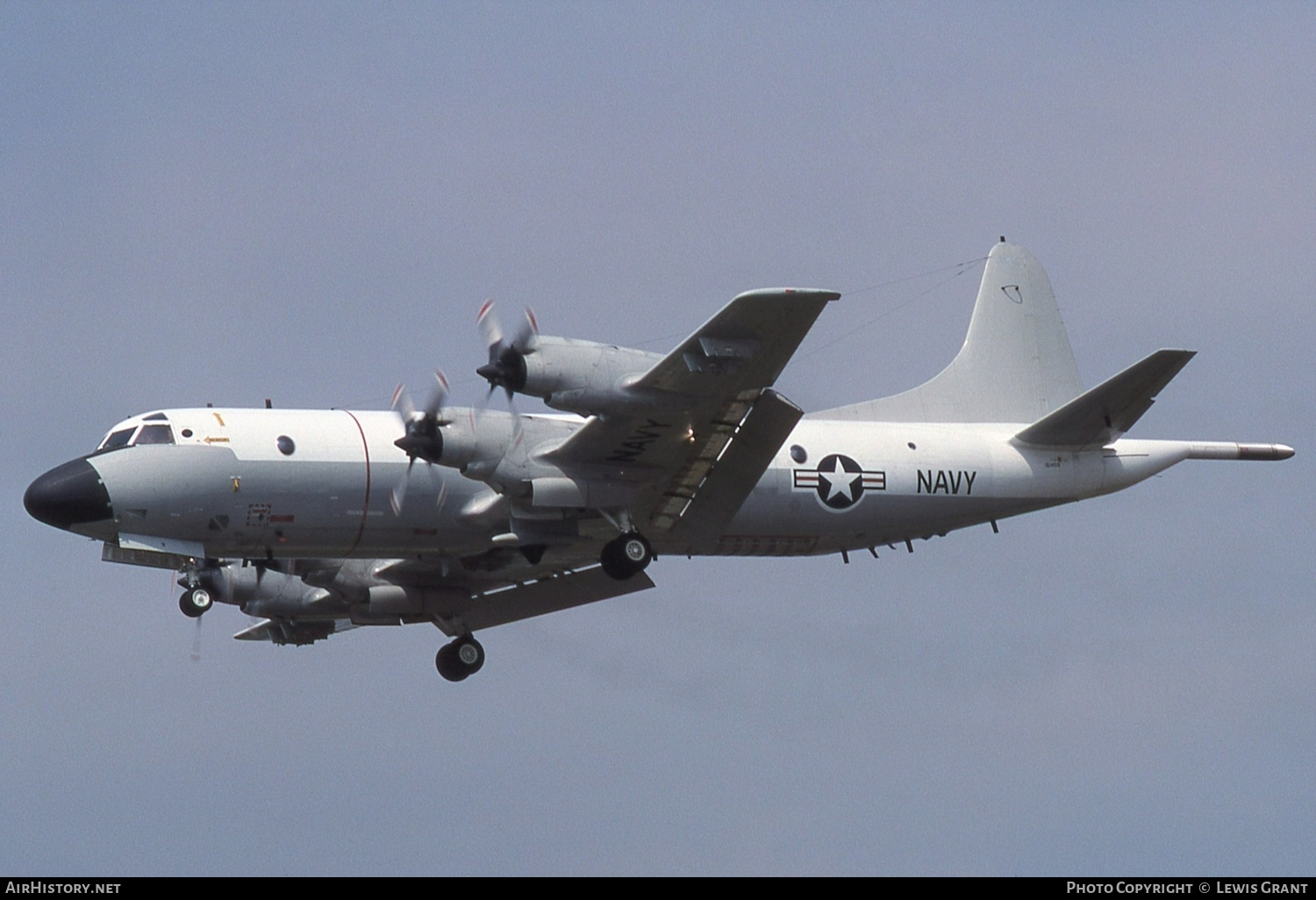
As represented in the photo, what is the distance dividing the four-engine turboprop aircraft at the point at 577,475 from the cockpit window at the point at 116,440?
0.03 metres

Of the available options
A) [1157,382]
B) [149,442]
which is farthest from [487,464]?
[1157,382]

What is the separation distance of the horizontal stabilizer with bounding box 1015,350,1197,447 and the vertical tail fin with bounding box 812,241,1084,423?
46.0 inches

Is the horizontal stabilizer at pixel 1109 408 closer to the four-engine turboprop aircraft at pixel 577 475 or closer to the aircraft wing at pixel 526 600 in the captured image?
the four-engine turboprop aircraft at pixel 577 475

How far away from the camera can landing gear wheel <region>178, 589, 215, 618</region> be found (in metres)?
26.6

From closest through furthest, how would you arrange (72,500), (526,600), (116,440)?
(72,500) < (116,440) < (526,600)

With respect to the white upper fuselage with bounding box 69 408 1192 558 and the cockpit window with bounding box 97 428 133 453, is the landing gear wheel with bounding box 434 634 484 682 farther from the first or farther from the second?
the cockpit window with bounding box 97 428 133 453

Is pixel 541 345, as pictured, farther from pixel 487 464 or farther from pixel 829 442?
pixel 829 442

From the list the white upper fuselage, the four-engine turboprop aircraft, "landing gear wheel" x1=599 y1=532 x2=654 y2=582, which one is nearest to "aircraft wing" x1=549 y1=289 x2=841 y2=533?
the four-engine turboprop aircraft

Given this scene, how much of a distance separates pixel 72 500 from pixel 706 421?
26.8 feet

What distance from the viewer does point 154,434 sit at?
2556cm

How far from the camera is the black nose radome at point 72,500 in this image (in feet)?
82.0

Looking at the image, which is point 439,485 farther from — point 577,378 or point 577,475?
point 577,378

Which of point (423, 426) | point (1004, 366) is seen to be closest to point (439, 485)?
point (423, 426)
